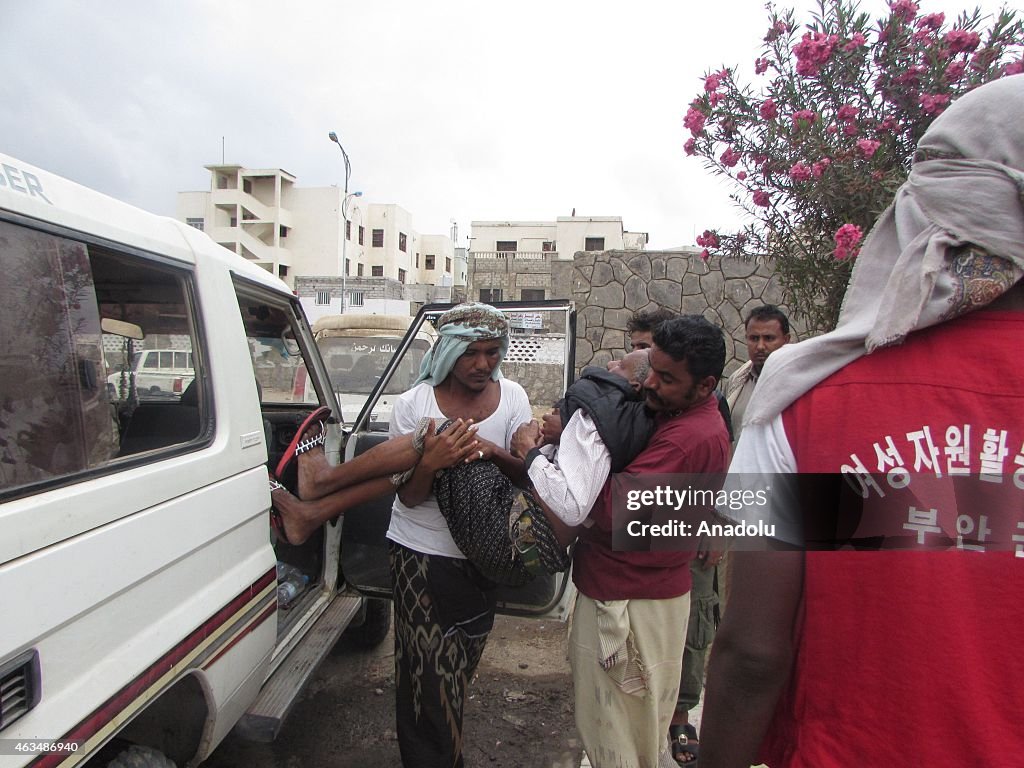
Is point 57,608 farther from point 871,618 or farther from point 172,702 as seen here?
point 871,618

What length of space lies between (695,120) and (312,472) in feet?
9.05

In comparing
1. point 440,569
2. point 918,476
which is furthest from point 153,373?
point 918,476

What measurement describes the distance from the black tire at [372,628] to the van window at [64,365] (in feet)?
7.04

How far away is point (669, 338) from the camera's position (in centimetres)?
190

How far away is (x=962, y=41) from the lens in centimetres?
280

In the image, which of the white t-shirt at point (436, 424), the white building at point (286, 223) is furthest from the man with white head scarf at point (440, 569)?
the white building at point (286, 223)

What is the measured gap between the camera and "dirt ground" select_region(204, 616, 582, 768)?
9.10 feet

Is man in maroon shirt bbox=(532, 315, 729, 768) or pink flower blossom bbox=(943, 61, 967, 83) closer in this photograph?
man in maroon shirt bbox=(532, 315, 729, 768)

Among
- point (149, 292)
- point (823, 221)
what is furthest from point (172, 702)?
point (823, 221)

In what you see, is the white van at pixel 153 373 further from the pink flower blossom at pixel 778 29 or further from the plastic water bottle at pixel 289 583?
the pink flower blossom at pixel 778 29

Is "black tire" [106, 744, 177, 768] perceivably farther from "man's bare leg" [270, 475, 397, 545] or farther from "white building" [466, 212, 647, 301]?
"white building" [466, 212, 647, 301]

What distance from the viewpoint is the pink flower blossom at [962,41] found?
9.15 feet

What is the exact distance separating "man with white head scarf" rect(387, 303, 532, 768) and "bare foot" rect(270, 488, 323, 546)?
31 cm

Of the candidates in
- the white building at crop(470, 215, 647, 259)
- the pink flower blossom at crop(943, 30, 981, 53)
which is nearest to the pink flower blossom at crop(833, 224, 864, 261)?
the pink flower blossom at crop(943, 30, 981, 53)
